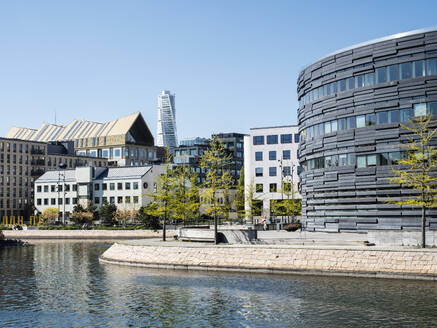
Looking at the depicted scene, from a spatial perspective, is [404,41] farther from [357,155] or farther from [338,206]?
[338,206]

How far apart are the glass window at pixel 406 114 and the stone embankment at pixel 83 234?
43.9 meters

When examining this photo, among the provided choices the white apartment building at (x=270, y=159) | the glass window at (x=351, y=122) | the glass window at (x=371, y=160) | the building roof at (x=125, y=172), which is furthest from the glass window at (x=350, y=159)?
the building roof at (x=125, y=172)

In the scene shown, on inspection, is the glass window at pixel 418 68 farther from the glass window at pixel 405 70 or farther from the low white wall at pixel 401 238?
the low white wall at pixel 401 238

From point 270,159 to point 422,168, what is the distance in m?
71.9

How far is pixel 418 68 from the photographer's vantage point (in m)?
53.4

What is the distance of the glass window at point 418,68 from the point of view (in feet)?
174

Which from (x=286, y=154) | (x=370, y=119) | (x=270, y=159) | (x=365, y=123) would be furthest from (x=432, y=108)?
(x=270, y=159)

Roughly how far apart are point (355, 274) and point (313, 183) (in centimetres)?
2502

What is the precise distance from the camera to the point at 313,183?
213 ft

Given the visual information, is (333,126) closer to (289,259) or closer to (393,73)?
(393,73)

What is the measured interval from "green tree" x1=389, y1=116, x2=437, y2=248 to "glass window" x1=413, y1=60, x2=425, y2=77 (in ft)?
14.1

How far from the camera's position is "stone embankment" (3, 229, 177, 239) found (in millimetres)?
91287

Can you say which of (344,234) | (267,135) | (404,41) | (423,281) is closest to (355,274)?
(423,281)

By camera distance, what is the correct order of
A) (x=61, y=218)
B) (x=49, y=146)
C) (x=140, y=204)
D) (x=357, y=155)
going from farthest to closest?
(x=49, y=146), (x=61, y=218), (x=140, y=204), (x=357, y=155)
